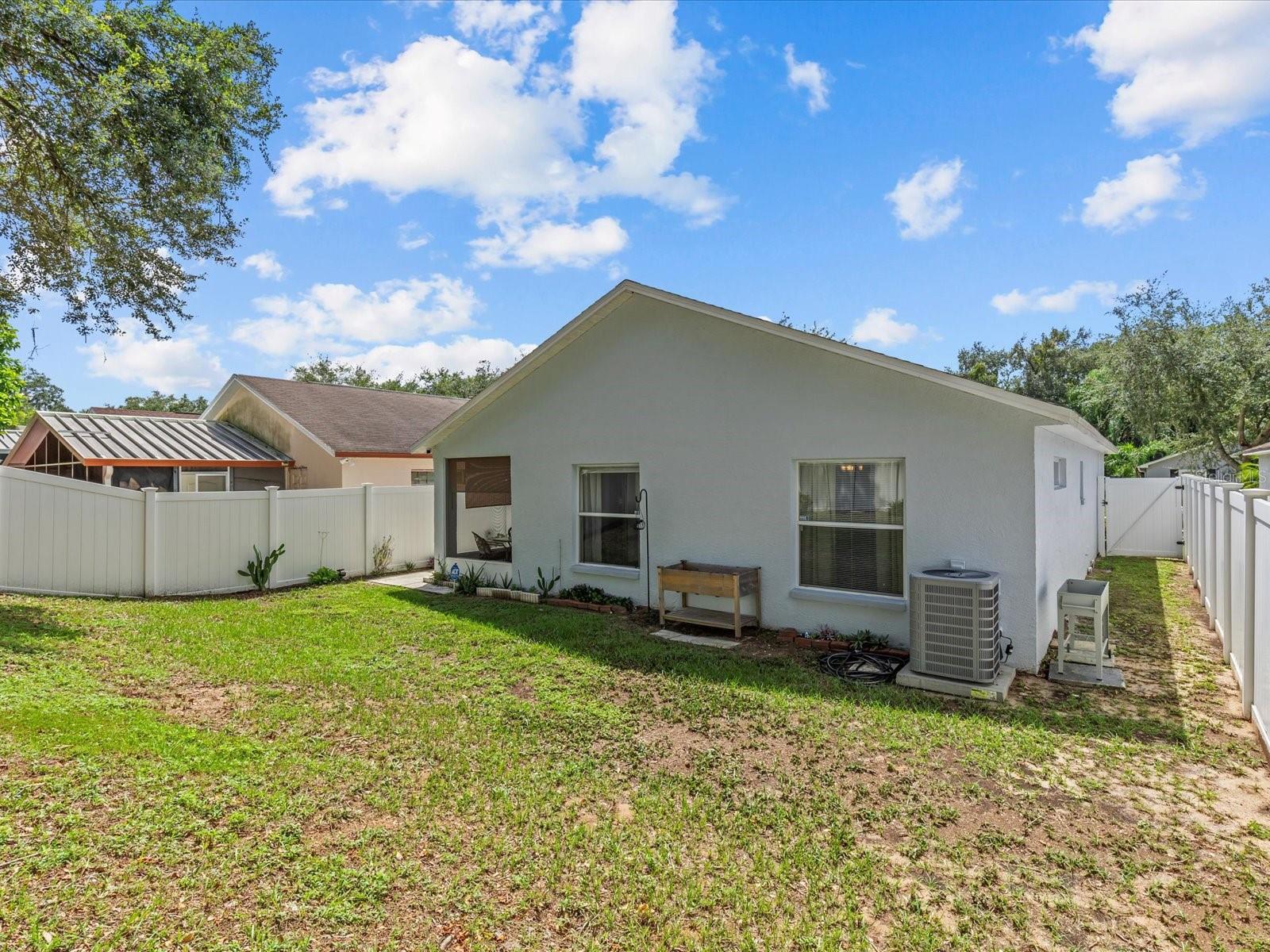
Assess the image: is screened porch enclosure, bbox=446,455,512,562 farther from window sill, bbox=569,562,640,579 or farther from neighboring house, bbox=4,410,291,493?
neighboring house, bbox=4,410,291,493

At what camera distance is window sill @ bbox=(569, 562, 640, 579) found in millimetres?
9383

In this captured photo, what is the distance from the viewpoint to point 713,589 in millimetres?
7734

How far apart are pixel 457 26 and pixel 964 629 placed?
9.82 m

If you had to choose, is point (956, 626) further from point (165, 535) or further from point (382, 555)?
point (165, 535)

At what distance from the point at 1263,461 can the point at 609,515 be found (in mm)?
18394

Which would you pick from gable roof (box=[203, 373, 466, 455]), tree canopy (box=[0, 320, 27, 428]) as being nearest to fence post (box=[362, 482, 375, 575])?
gable roof (box=[203, 373, 466, 455])

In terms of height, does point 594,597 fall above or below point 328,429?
below

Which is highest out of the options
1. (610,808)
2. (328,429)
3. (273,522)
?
(328,429)

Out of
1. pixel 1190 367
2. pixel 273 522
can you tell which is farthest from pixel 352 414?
pixel 1190 367

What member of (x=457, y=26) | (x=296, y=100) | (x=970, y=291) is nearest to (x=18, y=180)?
(x=296, y=100)

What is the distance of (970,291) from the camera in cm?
2045

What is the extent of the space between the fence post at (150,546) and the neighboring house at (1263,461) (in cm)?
2218

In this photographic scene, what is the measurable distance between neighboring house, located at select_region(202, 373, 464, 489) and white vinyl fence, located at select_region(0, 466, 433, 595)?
280cm

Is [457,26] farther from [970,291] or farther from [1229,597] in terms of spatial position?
[970,291]
